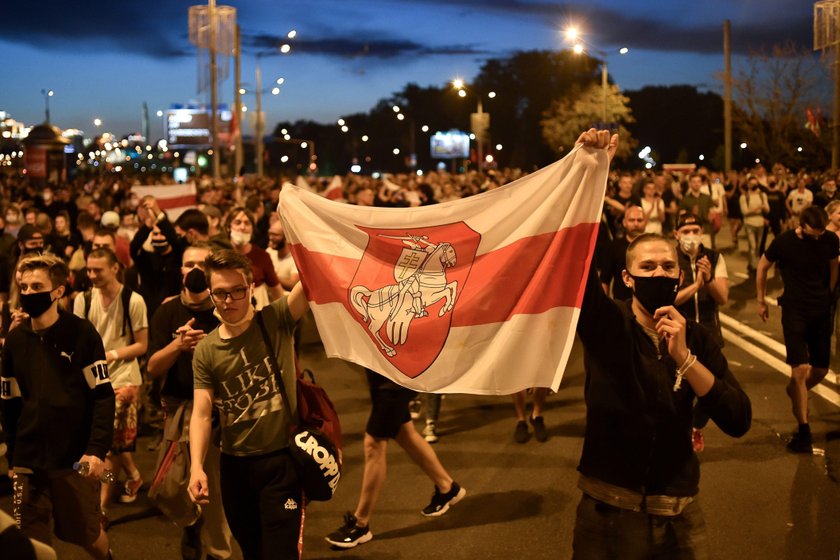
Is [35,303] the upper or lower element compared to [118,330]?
upper

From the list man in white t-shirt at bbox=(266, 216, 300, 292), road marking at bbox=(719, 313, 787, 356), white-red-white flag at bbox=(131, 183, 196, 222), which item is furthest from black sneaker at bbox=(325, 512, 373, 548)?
white-red-white flag at bbox=(131, 183, 196, 222)

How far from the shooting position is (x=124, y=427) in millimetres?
6727

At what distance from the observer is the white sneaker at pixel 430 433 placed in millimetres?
8500

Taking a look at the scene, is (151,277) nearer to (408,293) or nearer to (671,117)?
(408,293)

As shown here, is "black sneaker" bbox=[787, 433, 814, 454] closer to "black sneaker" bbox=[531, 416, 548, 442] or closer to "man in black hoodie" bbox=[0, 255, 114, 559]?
"black sneaker" bbox=[531, 416, 548, 442]

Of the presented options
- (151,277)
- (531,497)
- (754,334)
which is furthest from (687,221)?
(754,334)

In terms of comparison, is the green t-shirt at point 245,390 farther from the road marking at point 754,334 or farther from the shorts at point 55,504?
the road marking at point 754,334

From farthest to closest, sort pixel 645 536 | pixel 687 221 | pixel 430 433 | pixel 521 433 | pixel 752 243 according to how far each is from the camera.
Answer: pixel 752 243, pixel 430 433, pixel 521 433, pixel 687 221, pixel 645 536

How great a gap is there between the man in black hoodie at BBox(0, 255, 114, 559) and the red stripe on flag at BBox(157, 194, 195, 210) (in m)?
9.59

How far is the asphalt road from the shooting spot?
19.7 feet

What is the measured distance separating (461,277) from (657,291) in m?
0.95

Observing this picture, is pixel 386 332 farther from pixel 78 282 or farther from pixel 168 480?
Answer: pixel 78 282

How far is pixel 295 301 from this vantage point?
4.85 metres

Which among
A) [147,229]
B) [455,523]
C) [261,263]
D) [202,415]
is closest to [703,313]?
[455,523]
